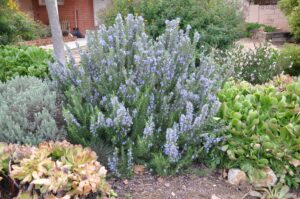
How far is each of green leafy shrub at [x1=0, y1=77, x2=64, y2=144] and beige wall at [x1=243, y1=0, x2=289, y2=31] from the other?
38.1 ft

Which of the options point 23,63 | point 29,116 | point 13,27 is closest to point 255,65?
point 23,63

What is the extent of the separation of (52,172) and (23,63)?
11.3 feet

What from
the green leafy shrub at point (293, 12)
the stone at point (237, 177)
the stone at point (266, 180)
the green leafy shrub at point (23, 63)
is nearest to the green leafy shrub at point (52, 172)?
the stone at point (237, 177)

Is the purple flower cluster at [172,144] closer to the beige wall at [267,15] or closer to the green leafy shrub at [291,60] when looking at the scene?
the green leafy shrub at [291,60]

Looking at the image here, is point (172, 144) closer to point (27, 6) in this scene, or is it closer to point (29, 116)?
point (29, 116)

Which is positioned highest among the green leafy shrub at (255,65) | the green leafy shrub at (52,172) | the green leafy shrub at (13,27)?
the green leafy shrub at (13,27)

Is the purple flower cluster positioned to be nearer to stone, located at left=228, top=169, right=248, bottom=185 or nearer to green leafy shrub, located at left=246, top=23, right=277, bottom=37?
stone, located at left=228, top=169, right=248, bottom=185

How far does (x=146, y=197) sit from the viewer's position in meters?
2.47

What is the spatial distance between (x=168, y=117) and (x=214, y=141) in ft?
1.37

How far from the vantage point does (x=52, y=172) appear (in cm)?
197

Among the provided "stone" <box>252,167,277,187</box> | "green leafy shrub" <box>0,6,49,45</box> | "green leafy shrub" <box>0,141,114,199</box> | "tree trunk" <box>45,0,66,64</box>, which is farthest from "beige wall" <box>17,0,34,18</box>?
"stone" <box>252,167,277,187</box>

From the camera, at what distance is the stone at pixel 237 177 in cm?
279

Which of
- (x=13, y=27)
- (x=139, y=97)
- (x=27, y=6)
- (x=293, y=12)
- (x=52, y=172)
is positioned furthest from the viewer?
(x=27, y=6)

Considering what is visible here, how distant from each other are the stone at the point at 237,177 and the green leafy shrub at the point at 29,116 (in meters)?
1.42
